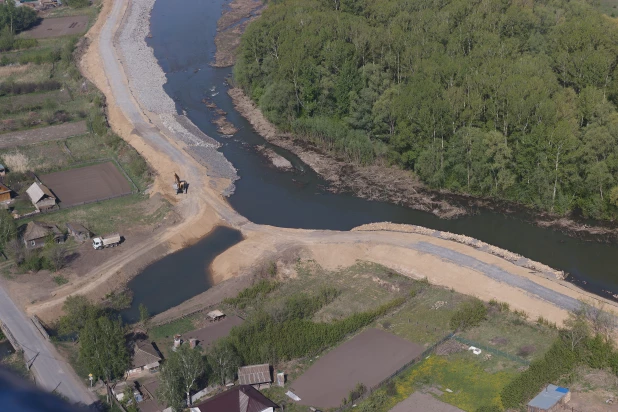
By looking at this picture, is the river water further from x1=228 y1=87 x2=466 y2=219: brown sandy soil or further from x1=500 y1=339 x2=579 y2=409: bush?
x1=500 y1=339 x2=579 y2=409: bush

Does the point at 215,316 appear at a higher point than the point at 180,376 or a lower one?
lower

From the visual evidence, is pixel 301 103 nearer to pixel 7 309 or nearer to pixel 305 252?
pixel 305 252

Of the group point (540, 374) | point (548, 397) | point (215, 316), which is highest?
point (540, 374)

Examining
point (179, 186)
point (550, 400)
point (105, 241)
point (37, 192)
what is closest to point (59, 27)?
point (37, 192)

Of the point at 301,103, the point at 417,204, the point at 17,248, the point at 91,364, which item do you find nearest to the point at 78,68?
the point at 301,103

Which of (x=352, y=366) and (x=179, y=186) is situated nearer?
(x=352, y=366)

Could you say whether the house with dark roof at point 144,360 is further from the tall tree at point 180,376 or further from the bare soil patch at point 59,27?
Result: the bare soil patch at point 59,27

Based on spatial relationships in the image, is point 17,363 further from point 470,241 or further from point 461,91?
point 461,91

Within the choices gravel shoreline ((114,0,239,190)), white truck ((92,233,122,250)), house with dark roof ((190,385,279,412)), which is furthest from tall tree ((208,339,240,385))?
gravel shoreline ((114,0,239,190))
